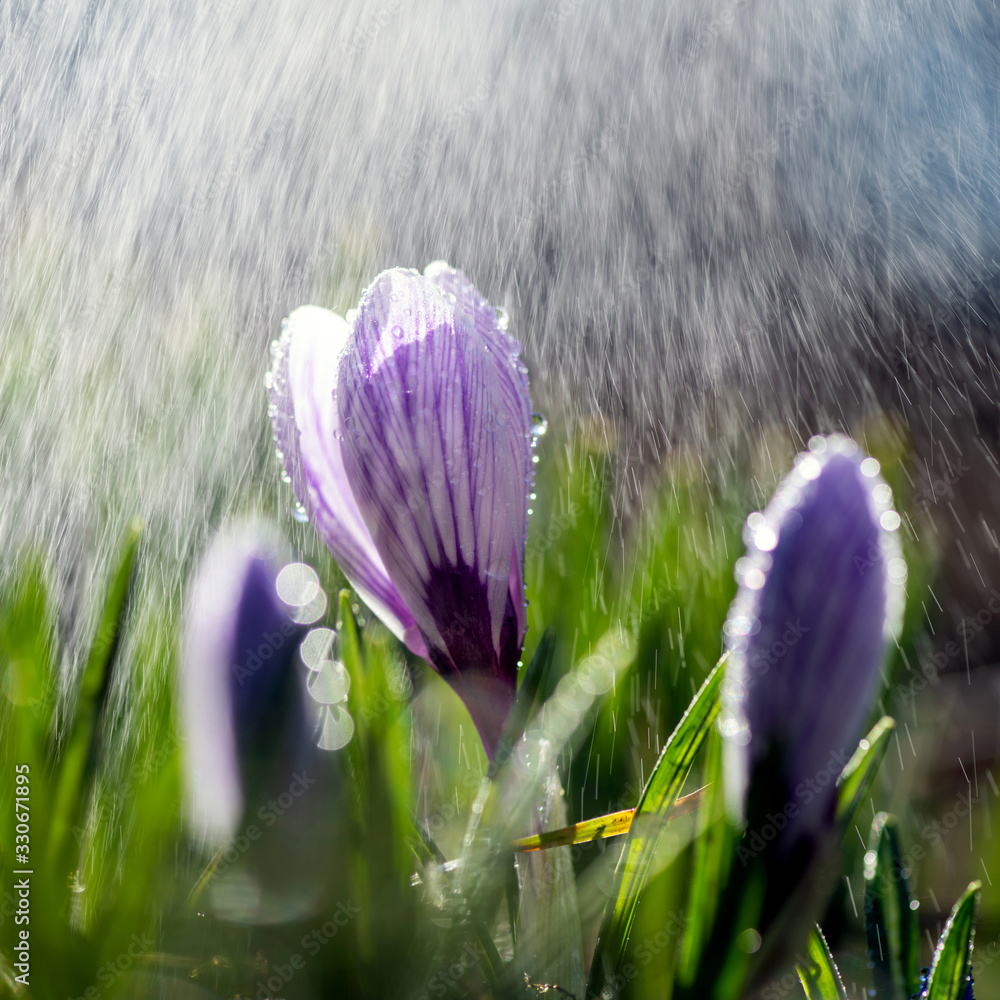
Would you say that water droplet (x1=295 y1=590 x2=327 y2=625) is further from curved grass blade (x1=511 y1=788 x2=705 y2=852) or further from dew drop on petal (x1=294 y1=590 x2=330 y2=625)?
curved grass blade (x1=511 y1=788 x2=705 y2=852)

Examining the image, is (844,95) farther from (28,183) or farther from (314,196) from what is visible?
(28,183)

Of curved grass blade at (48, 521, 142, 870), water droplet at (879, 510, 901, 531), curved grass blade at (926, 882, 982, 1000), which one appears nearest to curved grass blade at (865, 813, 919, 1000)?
curved grass blade at (926, 882, 982, 1000)

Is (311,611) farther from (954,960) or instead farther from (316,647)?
(954,960)

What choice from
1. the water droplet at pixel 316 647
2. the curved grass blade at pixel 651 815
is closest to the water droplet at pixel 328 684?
the water droplet at pixel 316 647

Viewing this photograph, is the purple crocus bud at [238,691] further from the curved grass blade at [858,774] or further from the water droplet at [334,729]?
the curved grass blade at [858,774]

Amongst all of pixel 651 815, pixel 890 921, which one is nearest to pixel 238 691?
pixel 651 815

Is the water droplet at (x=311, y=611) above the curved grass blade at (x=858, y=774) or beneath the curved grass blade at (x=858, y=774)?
above

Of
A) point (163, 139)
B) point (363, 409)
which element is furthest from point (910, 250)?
point (363, 409)
